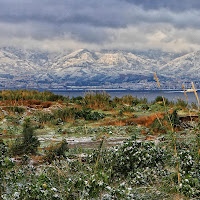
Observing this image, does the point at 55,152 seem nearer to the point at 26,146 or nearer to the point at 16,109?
the point at 26,146

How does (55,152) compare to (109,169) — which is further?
(55,152)

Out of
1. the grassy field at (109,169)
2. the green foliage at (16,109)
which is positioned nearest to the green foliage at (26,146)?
the grassy field at (109,169)

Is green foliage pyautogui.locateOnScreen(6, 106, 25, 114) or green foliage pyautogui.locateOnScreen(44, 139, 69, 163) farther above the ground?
green foliage pyautogui.locateOnScreen(6, 106, 25, 114)

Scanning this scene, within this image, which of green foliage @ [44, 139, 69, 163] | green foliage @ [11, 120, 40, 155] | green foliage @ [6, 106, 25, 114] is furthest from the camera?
green foliage @ [6, 106, 25, 114]

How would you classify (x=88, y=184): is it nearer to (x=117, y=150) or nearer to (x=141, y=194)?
(x=141, y=194)

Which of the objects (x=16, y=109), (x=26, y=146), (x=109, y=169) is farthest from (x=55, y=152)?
(x=16, y=109)

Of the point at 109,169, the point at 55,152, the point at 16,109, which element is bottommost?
the point at 55,152

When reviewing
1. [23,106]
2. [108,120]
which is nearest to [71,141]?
[108,120]

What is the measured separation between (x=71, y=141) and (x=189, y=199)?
7498mm

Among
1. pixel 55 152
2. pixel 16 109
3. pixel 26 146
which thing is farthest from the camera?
pixel 16 109

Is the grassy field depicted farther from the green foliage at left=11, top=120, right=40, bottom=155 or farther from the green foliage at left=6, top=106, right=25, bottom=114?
the green foliage at left=6, top=106, right=25, bottom=114

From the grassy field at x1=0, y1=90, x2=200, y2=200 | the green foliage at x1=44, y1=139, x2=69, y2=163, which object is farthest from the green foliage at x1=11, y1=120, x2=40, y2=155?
the green foliage at x1=44, y1=139, x2=69, y2=163

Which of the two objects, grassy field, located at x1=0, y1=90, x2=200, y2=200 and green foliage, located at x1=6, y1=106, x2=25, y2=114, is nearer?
grassy field, located at x1=0, y1=90, x2=200, y2=200

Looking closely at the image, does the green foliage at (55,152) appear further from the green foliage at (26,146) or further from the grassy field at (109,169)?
the green foliage at (26,146)
